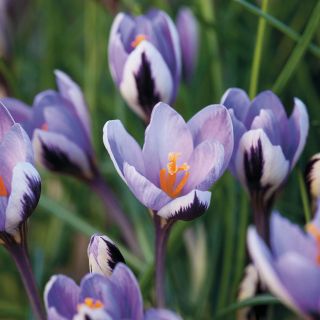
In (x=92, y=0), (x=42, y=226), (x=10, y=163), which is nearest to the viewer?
(x=10, y=163)

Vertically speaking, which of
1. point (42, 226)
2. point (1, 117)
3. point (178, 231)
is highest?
point (1, 117)

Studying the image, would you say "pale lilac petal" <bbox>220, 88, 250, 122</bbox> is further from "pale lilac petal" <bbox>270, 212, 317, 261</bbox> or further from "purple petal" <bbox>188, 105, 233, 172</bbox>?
"pale lilac petal" <bbox>270, 212, 317, 261</bbox>

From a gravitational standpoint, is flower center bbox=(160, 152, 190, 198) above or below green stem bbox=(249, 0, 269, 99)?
below

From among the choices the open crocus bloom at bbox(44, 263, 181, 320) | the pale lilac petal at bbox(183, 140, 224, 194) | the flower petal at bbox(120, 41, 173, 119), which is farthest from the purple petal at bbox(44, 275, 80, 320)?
the flower petal at bbox(120, 41, 173, 119)

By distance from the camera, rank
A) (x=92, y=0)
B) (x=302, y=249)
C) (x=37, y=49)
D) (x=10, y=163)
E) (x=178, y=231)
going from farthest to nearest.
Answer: (x=37, y=49) → (x=92, y=0) → (x=178, y=231) → (x=10, y=163) → (x=302, y=249)

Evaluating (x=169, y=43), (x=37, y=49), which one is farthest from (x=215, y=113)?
(x=37, y=49)

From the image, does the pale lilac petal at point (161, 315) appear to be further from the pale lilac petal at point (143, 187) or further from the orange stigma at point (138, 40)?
the orange stigma at point (138, 40)

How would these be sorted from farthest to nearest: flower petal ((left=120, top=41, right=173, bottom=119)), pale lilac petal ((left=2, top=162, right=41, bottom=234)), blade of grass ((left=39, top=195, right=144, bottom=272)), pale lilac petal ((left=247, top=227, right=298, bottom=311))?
blade of grass ((left=39, top=195, right=144, bottom=272)) < flower petal ((left=120, top=41, right=173, bottom=119)) < pale lilac petal ((left=2, top=162, right=41, bottom=234)) < pale lilac petal ((left=247, top=227, right=298, bottom=311))

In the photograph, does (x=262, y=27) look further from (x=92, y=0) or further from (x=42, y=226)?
(x=42, y=226)
